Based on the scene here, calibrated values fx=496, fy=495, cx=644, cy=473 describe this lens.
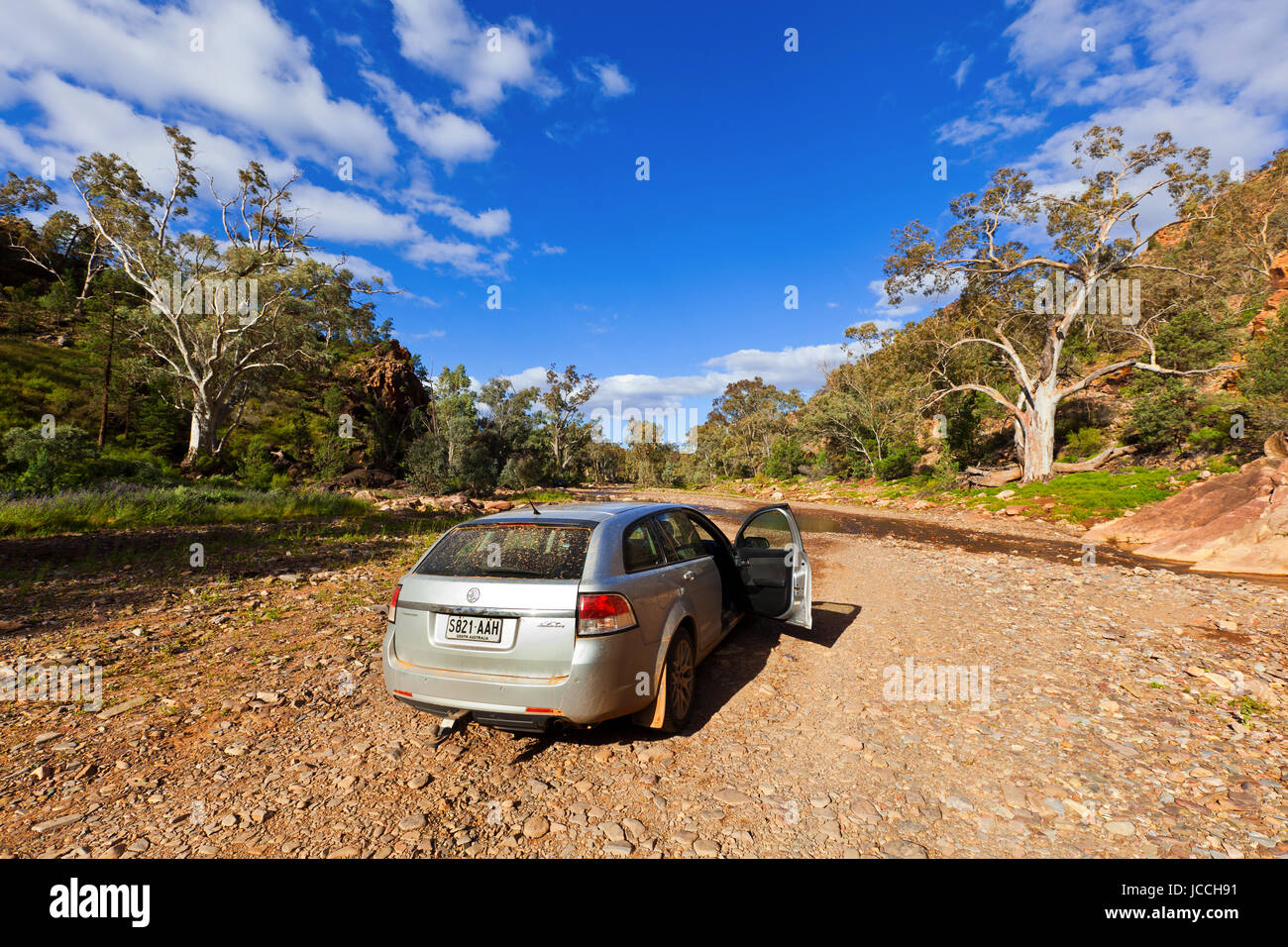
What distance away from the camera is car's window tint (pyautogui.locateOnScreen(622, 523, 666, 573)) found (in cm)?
372

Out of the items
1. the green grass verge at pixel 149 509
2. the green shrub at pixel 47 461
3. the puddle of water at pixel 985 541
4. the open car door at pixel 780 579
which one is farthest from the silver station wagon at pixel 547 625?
the green shrub at pixel 47 461

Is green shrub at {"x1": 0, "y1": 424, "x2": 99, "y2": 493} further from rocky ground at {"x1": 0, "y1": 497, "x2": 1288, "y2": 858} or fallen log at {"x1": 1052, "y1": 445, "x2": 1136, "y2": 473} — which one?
fallen log at {"x1": 1052, "y1": 445, "x2": 1136, "y2": 473}

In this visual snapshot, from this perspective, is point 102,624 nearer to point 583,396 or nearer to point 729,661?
point 729,661

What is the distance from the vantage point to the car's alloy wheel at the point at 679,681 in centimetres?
374

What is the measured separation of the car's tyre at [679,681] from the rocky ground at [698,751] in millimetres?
182

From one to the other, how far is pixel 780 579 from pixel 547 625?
3.45 m

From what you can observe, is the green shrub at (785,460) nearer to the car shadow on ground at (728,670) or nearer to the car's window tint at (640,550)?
the car shadow on ground at (728,670)

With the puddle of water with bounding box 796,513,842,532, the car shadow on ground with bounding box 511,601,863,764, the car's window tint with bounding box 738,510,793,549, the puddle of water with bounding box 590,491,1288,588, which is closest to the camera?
the car shadow on ground with bounding box 511,601,863,764

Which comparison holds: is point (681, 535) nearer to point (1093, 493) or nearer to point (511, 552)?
point (511, 552)

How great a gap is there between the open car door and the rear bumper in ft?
8.46

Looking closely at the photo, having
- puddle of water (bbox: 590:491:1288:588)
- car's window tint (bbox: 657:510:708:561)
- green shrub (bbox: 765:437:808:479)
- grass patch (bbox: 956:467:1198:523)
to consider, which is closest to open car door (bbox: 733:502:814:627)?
car's window tint (bbox: 657:510:708:561)

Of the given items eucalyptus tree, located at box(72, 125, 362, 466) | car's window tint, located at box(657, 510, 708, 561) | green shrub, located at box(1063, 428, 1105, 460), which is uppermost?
eucalyptus tree, located at box(72, 125, 362, 466)
